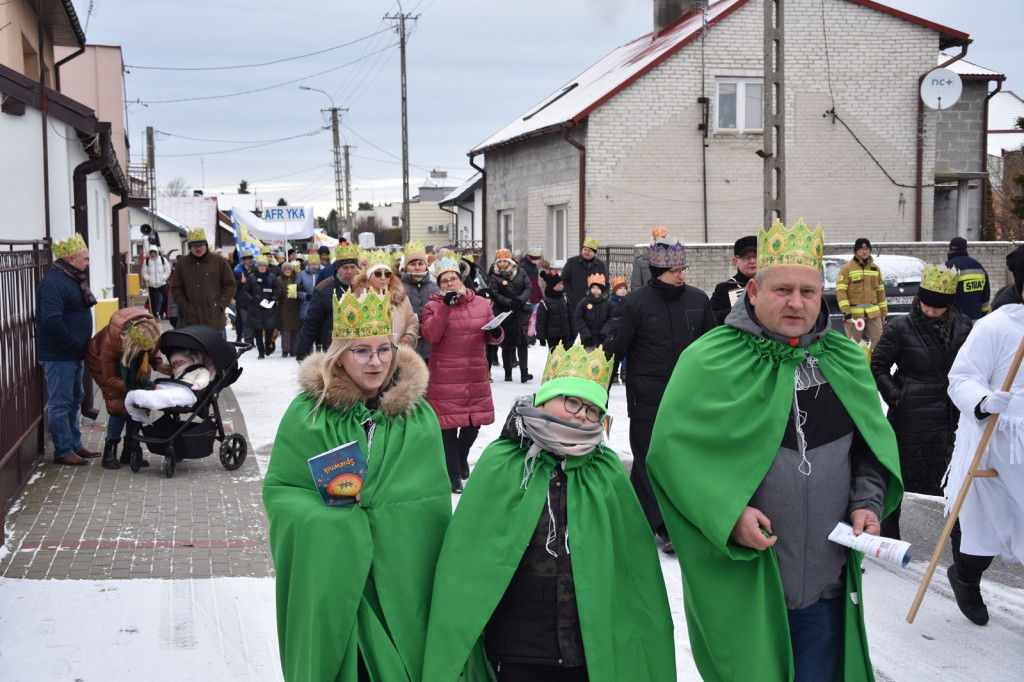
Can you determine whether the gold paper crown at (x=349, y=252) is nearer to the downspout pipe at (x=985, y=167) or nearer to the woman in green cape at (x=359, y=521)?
the woman in green cape at (x=359, y=521)

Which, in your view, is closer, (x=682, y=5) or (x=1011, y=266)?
(x=1011, y=266)

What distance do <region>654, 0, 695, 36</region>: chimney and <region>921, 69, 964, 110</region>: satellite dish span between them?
7.94m

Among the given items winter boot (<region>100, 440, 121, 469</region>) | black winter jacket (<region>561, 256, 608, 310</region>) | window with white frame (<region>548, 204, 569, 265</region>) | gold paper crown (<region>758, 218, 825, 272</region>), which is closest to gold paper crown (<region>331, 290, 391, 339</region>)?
gold paper crown (<region>758, 218, 825, 272</region>)

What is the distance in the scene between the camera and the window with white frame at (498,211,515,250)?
1243 inches

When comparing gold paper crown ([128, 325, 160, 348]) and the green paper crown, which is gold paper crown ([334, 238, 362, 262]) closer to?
gold paper crown ([128, 325, 160, 348])

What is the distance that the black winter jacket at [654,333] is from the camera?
6965 millimetres

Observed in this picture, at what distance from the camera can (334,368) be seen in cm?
390

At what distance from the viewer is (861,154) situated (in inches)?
1022

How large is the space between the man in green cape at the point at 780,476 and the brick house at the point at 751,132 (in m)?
21.6

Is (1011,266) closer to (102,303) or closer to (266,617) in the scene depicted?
(266,617)

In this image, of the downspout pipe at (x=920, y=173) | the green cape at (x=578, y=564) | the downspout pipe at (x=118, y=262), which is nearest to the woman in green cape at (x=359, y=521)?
the green cape at (x=578, y=564)

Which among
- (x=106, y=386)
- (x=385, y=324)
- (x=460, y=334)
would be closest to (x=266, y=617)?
(x=385, y=324)

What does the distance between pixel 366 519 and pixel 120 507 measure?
531 centimetres

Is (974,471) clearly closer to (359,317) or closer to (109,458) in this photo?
(359,317)
